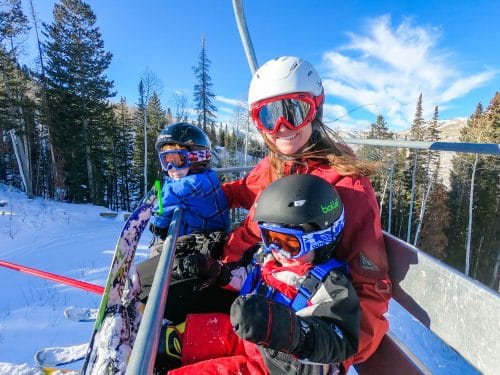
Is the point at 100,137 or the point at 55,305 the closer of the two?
the point at 55,305

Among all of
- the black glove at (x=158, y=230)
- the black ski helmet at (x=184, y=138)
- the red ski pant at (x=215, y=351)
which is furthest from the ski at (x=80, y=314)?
the red ski pant at (x=215, y=351)

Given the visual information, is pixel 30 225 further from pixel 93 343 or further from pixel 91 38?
pixel 91 38

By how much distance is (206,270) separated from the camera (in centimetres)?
221

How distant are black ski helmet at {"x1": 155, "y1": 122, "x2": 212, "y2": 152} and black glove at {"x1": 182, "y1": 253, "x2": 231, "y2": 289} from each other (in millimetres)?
1592

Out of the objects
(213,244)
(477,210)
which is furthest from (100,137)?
(477,210)

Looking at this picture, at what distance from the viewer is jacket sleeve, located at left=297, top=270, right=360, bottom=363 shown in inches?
45.4

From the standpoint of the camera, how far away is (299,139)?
7.35ft

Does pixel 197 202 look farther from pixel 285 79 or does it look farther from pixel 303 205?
Answer: pixel 303 205

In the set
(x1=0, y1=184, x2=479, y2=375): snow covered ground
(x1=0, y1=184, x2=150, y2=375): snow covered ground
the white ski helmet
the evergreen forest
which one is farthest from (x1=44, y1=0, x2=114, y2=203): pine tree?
the white ski helmet

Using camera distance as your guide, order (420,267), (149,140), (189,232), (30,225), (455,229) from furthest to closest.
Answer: (149,140)
(455,229)
(30,225)
(189,232)
(420,267)

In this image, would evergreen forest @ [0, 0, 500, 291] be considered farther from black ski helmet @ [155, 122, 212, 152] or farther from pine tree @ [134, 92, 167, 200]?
black ski helmet @ [155, 122, 212, 152]

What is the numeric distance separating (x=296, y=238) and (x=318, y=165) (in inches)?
28.7

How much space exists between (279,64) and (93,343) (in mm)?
2086

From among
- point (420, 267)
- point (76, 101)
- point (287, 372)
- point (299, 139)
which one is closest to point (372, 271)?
point (420, 267)
